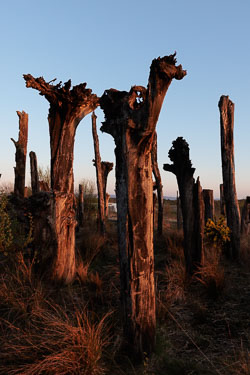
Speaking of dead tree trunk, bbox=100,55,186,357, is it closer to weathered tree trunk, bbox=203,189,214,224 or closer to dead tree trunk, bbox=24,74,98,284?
dead tree trunk, bbox=24,74,98,284

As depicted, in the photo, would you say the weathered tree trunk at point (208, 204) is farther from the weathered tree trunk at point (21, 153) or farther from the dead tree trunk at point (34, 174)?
the weathered tree trunk at point (21, 153)

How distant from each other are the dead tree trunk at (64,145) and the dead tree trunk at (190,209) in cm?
223

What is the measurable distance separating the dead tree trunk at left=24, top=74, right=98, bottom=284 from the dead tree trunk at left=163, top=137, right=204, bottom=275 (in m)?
2.23

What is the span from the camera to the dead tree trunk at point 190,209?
588cm

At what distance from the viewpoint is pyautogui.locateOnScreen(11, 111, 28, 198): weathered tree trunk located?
1045cm

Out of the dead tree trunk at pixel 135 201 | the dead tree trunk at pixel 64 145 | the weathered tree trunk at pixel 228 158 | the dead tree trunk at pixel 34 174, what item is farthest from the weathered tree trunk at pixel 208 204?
the dead tree trunk at pixel 135 201

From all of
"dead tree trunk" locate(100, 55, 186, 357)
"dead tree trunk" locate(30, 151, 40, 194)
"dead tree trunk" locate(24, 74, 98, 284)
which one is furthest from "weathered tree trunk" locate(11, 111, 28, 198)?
"dead tree trunk" locate(100, 55, 186, 357)

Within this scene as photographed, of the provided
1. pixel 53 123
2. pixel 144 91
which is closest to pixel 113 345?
pixel 144 91

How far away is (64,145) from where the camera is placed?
6.09m

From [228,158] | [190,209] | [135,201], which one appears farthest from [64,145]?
[228,158]

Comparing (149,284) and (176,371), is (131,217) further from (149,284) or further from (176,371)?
(176,371)

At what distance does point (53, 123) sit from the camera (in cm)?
618

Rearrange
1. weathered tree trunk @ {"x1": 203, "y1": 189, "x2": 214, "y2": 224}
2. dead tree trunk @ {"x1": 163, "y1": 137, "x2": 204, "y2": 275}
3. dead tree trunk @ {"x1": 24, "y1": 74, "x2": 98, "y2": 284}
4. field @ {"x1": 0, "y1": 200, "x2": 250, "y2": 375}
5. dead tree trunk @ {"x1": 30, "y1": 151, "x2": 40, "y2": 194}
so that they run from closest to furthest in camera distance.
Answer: field @ {"x1": 0, "y1": 200, "x2": 250, "y2": 375}
dead tree trunk @ {"x1": 24, "y1": 74, "x2": 98, "y2": 284}
dead tree trunk @ {"x1": 163, "y1": 137, "x2": 204, "y2": 275}
weathered tree trunk @ {"x1": 203, "y1": 189, "x2": 214, "y2": 224}
dead tree trunk @ {"x1": 30, "y1": 151, "x2": 40, "y2": 194}

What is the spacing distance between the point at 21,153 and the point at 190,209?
7.06m
